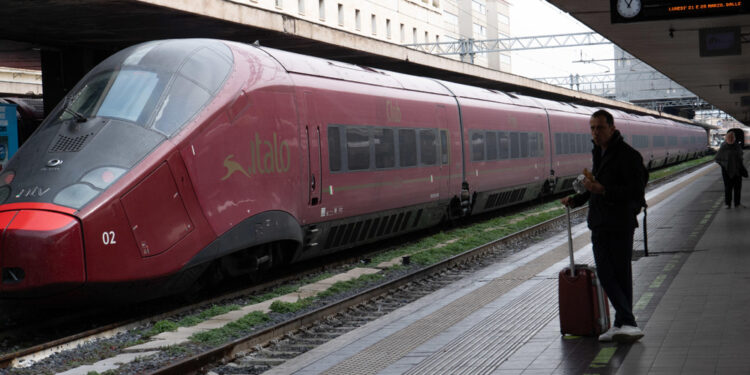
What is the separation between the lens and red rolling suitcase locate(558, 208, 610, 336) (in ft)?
22.9

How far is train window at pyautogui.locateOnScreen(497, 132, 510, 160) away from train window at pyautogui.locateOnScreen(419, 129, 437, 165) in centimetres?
456

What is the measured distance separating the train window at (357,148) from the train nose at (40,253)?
216 inches

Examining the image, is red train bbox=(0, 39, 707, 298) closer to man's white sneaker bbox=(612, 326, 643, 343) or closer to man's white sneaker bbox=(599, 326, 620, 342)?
man's white sneaker bbox=(599, 326, 620, 342)

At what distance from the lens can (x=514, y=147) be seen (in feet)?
72.7

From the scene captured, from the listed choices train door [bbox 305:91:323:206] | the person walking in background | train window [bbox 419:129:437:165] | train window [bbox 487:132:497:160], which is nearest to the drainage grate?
train door [bbox 305:91:323:206]

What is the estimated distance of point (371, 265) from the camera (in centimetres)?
1338

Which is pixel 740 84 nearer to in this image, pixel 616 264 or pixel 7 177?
pixel 616 264

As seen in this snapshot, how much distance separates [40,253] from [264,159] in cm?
329

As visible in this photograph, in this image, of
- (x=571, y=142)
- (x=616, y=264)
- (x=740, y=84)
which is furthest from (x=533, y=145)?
(x=616, y=264)

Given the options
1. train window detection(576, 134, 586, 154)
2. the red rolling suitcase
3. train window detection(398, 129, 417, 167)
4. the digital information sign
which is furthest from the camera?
train window detection(576, 134, 586, 154)

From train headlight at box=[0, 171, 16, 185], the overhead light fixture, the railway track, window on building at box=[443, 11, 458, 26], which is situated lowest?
the railway track

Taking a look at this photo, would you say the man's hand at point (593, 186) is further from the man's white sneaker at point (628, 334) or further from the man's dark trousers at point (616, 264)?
the man's white sneaker at point (628, 334)

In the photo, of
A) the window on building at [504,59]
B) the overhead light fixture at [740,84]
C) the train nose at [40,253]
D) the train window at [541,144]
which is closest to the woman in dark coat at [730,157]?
the train window at [541,144]

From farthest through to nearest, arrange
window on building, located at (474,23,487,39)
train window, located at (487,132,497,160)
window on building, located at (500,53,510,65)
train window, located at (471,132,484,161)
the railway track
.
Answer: window on building, located at (500,53,510,65)
window on building, located at (474,23,487,39)
train window, located at (487,132,497,160)
train window, located at (471,132,484,161)
the railway track
